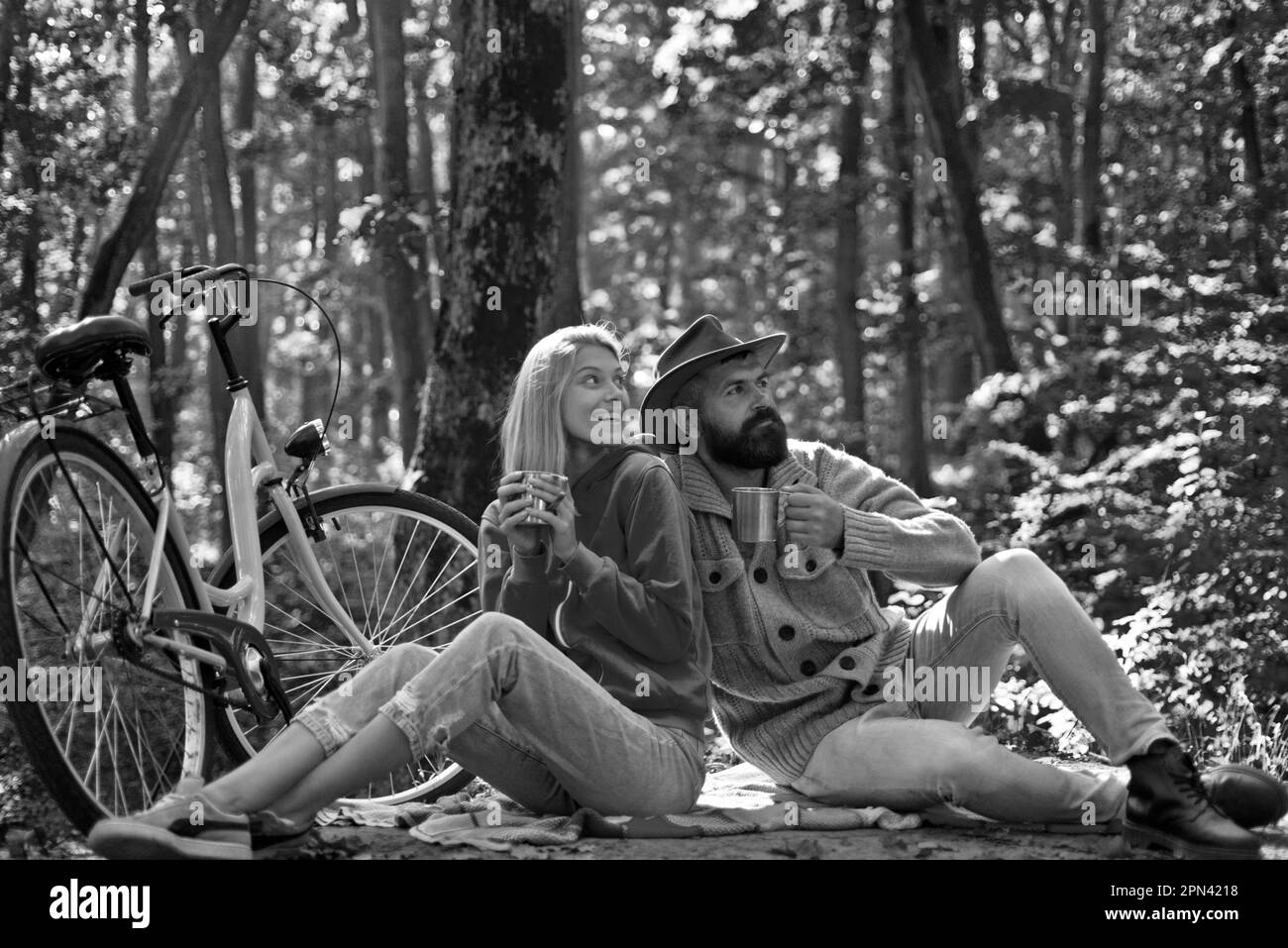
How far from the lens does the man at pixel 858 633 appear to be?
386 centimetres

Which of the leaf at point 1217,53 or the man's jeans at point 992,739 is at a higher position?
the leaf at point 1217,53

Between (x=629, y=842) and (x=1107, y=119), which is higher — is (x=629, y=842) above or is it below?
below

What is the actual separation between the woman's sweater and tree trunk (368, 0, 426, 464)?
5696mm

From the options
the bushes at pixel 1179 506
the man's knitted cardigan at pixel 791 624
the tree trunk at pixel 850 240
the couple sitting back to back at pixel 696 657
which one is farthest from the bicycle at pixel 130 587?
the tree trunk at pixel 850 240

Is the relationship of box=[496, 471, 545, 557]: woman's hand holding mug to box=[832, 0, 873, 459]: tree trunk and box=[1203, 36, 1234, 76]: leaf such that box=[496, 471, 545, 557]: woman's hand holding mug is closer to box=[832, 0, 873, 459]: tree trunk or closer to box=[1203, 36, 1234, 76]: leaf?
box=[1203, 36, 1234, 76]: leaf

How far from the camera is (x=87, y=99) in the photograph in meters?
7.57

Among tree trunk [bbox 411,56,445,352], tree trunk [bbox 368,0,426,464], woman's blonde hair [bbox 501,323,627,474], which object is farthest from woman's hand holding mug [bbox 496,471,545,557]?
tree trunk [bbox 411,56,445,352]

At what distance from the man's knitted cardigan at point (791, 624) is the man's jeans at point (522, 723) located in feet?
1.29

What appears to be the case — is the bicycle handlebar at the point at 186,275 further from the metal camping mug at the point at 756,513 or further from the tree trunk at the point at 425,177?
the tree trunk at the point at 425,177

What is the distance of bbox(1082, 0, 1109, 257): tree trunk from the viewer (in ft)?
43.6
